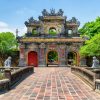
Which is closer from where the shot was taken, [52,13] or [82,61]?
[82,61]

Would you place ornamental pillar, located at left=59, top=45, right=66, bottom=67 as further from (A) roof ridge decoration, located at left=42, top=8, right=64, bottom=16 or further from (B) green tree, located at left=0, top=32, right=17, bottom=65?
(B) green tree, located at left=0, top=32, right=17, bottom=65

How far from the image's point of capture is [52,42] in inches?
1601

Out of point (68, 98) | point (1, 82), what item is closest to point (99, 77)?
point (68, 98)

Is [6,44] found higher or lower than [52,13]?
lower

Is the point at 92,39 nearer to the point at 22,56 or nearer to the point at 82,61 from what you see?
the point at 82,61

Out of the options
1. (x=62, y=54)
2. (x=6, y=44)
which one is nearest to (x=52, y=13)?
(x=62, y=54)

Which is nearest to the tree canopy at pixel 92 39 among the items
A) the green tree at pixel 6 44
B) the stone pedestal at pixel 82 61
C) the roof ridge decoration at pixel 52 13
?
the stone pedestal at pixel 82 61

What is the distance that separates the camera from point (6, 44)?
43.3 m

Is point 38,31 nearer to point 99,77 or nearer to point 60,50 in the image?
point 60,50

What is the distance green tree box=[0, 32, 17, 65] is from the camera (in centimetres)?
4185

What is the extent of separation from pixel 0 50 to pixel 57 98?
32.8 meters

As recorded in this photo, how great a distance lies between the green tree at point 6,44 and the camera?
41.8 meters

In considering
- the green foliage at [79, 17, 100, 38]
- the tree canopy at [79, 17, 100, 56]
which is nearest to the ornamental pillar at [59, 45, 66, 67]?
the tree canopy at [79, 17, 100, 56]

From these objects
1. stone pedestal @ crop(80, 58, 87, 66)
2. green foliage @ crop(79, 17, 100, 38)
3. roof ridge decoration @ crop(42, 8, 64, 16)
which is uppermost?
roof ridge decoration @ crop(42, 8, 64, 16)
